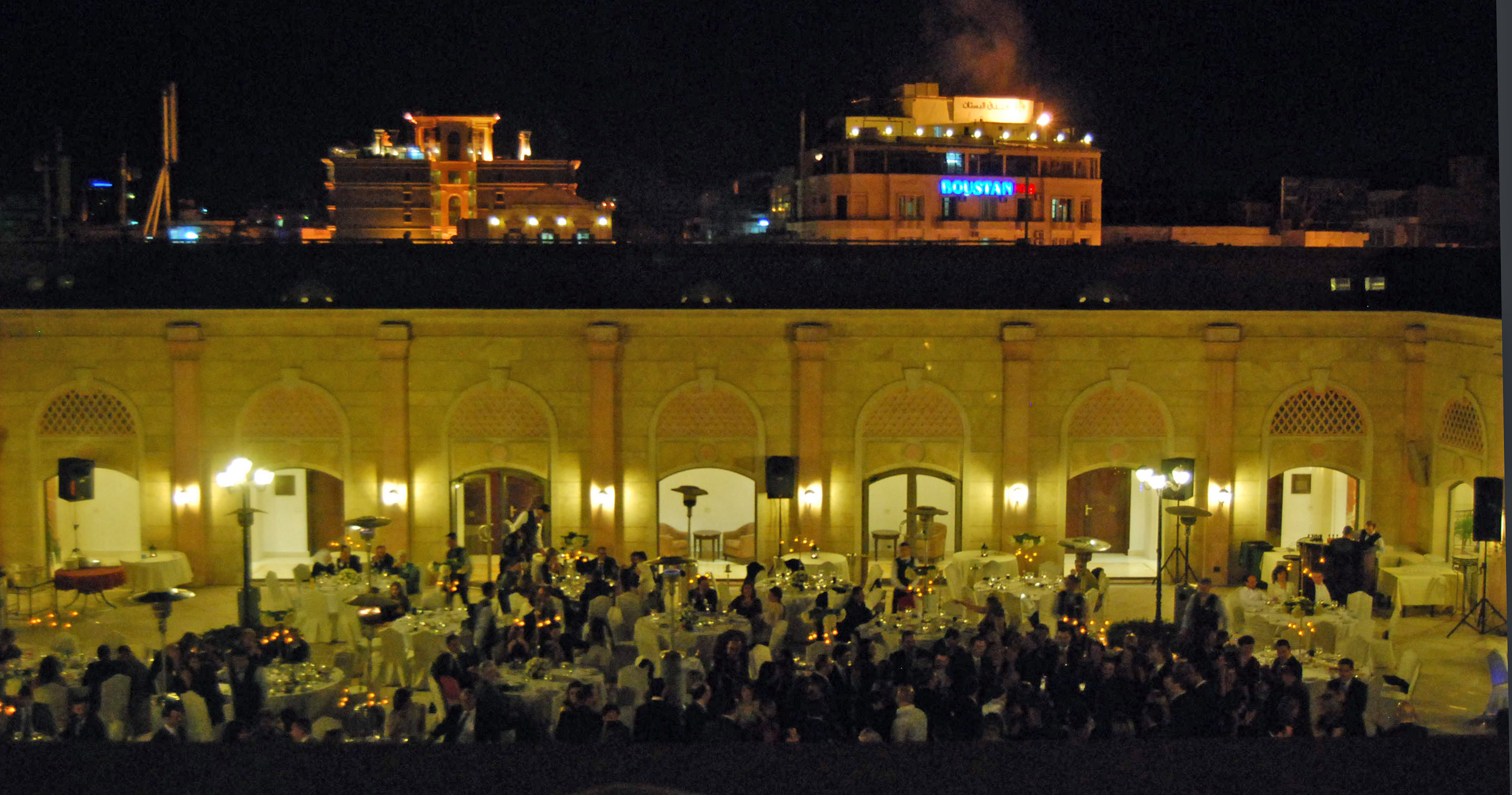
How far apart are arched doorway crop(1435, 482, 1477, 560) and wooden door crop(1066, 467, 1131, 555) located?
470 cm

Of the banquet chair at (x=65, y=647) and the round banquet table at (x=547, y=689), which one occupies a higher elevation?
the banquet chair at (x=65, y=647)

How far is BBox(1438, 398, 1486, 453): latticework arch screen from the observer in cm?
1972

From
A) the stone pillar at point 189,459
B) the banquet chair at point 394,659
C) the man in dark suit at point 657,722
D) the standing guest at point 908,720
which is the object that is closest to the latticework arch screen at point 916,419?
the banquet chair at point 394,659

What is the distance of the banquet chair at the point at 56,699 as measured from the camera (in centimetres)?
1225

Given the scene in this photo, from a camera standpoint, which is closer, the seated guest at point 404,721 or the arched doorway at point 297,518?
the seated guest at point 404,721

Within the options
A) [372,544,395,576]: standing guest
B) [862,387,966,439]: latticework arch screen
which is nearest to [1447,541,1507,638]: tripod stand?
[862,387,966,439]: latticework arch screen

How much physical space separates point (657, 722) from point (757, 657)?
3388 millimetres

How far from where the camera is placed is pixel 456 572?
57.8 feet

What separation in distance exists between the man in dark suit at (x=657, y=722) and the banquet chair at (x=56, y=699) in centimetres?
548

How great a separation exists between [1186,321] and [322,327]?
13.5 m

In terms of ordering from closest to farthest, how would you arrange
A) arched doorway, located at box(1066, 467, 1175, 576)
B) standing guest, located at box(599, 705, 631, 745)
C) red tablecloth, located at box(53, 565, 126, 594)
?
standing guest, located at box(599, 705, 631, 745)
red tablecloth, located at box(53, 565, 126, 594)
arched doorway, located at box(1066, 467, 1175, 576)

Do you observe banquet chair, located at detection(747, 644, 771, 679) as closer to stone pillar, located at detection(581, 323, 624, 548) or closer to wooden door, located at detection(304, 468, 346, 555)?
stone pillar, located at detection(581, 323, 624, 548)

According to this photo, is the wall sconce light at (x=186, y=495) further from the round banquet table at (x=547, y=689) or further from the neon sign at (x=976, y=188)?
the neon sign at (x=976, y=188)

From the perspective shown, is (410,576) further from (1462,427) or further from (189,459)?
(1462,427)
